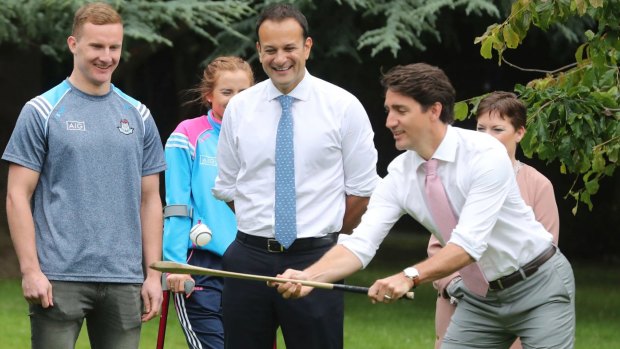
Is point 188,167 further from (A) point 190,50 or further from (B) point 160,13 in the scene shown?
(A) point 190,50

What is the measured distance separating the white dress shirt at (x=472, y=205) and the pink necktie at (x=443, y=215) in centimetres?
3

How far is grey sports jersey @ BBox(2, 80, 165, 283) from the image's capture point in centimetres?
535

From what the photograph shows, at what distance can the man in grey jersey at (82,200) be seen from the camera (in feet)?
17.5

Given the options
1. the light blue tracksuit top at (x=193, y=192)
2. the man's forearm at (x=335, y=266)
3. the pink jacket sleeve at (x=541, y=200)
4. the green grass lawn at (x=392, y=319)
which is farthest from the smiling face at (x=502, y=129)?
the green grass lawn at (x=392, y=319)

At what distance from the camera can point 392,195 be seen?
→ 5578 mm

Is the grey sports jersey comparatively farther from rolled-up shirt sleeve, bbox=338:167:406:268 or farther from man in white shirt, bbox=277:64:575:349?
rolled-up shirt sleeve, bbox=338:167:406:268

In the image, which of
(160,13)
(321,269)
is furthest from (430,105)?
(160,13)

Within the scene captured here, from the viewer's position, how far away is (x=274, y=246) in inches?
227

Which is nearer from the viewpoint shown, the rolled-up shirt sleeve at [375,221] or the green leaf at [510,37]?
the rolled-up shirt sleeve at [375,221]

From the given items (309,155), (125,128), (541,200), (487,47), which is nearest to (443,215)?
(309,155)

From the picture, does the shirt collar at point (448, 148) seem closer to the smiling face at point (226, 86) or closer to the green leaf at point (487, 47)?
the green leaf at point (487, 47)

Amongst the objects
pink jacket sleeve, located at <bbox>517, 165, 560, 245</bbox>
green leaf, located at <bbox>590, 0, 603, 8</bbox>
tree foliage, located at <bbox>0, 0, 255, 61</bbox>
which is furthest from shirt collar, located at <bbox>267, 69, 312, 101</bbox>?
tree foliage, located at <bbox>0, 0, 255, 61</bbox>

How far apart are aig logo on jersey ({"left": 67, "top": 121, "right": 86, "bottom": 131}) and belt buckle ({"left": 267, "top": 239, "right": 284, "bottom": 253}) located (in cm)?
98

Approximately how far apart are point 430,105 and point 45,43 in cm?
950
